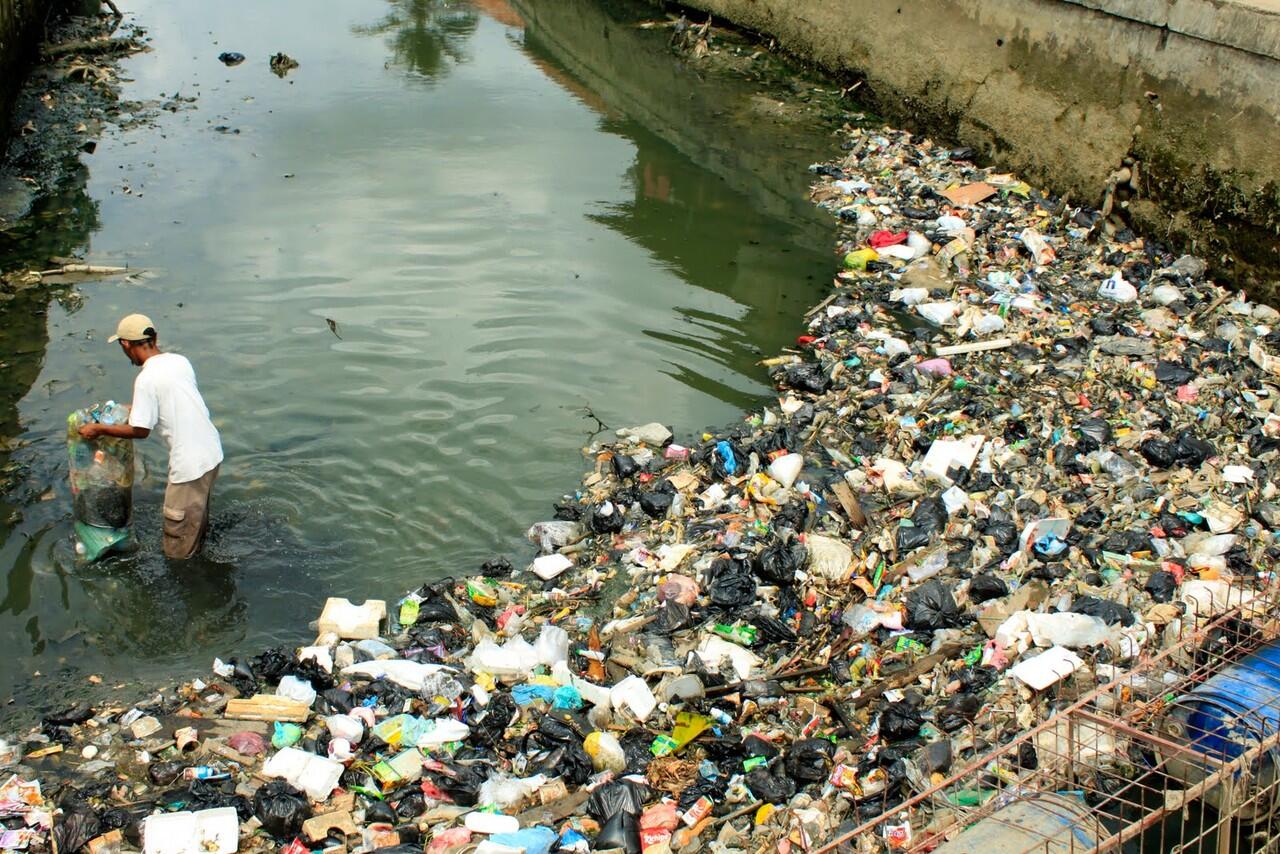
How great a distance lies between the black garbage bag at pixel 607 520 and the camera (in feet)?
20.2

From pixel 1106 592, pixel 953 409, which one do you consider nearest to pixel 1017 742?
pixel 1106 592

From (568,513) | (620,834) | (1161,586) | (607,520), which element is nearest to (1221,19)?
(1161,586)

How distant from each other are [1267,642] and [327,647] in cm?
406

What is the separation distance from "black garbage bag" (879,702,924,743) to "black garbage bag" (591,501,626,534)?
2.19m

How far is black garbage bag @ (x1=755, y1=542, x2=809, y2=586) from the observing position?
17.7 ft

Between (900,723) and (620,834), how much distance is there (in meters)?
1.20

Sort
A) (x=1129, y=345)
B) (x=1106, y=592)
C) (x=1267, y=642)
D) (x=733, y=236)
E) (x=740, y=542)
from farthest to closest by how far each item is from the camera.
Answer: (x=733, y=236), (x=1129, y=345), (x=740, y=542), (x=1106, y=592), (x=1267, y=642)

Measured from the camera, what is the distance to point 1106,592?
4.99 meters

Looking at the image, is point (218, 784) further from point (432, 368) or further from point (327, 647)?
point (432, 368)

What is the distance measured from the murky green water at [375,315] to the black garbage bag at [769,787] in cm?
235

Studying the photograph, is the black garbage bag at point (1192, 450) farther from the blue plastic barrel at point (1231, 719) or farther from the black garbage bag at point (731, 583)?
the black garbage bag at point (731, 583)

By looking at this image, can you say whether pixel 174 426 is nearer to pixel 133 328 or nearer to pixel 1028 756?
pixel 133 328

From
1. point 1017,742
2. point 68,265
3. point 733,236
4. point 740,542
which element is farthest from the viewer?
point 733,236

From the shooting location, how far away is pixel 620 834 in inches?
155
